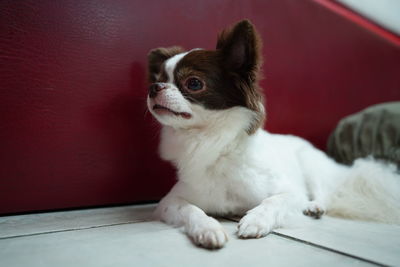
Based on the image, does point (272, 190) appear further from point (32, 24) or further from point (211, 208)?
point (32, 24)

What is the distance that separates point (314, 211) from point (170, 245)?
2.60 ft

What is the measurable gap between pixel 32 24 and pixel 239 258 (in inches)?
53.8

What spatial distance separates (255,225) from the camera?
1.12 meters

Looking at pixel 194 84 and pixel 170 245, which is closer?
pixel 170 245

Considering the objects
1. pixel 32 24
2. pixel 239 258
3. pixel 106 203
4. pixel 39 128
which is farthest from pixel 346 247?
pixel 32 24

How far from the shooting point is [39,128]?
4.87 ft

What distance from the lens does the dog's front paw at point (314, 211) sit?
1471 millimetres

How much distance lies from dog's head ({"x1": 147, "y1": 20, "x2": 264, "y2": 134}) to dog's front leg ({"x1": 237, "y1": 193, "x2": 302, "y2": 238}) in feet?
1.21

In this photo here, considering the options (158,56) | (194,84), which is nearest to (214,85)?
(194,84)

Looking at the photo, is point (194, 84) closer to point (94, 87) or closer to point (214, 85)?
point (214, 85)

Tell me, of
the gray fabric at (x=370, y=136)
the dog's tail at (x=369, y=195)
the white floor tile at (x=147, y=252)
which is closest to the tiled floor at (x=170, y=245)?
the white floor tile at (x=147, y=252)

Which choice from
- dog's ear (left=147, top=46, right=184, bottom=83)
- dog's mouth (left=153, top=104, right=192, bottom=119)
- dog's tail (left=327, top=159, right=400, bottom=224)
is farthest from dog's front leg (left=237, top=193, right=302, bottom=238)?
dog's ear (left=147, top=46, right=184, bottom=83)

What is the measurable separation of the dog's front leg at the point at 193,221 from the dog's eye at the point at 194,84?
20.7 inches

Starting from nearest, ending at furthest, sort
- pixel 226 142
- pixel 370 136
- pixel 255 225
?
pixel 255 225 < pixel 226 142 < pixel 370 136
